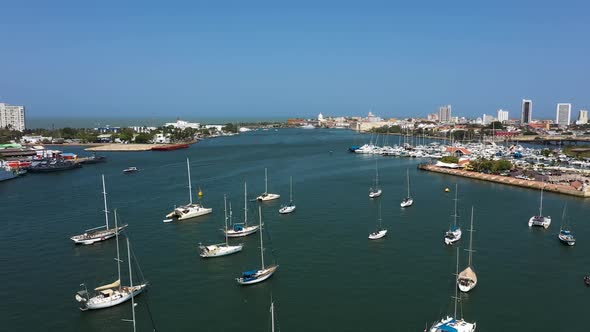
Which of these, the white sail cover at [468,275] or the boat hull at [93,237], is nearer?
the white sail cover at [468,275]

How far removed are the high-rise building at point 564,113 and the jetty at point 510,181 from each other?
82.9 meters

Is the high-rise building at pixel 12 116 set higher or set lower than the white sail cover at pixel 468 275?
higher

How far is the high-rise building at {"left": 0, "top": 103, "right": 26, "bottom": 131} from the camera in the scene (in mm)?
65500

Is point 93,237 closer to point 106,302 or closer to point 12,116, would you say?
point 106,302

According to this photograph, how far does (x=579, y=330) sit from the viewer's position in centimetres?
784

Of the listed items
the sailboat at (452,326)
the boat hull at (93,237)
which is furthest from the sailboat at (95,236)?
the sailboat at (452,326)

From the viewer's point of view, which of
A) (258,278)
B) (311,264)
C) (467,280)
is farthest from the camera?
(311,264)

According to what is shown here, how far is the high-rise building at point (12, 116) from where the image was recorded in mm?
65500

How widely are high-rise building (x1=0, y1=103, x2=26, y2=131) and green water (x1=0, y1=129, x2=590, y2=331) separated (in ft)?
181

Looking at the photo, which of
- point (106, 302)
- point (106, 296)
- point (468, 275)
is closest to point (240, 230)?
point (106, 296)

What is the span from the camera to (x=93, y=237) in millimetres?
12828

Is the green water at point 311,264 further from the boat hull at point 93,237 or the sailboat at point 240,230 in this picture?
the sailboat at point 240,230

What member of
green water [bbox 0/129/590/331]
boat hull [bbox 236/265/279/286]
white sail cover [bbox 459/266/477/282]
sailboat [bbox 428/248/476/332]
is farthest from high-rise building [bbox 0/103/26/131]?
sailboat [bbox 428/248/476/332]

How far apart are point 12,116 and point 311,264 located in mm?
70630
